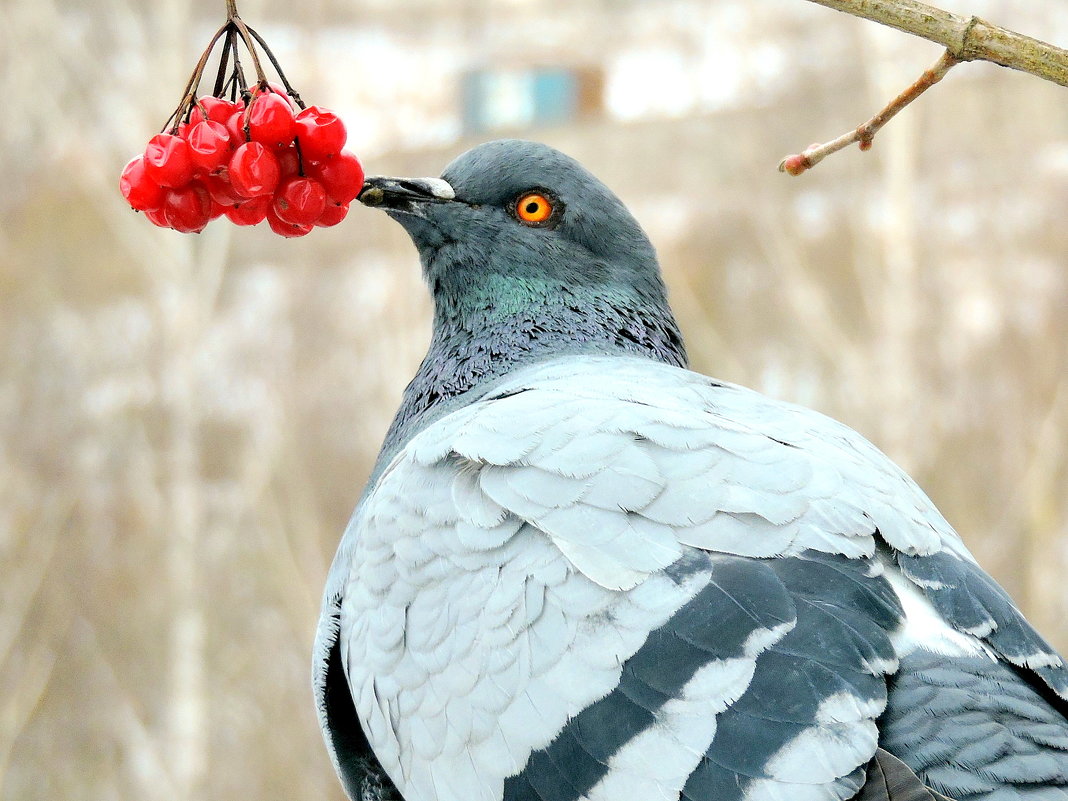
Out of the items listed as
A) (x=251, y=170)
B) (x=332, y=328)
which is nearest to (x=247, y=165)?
(x=251, y=170)

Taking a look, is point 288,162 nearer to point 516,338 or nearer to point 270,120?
point 270,120

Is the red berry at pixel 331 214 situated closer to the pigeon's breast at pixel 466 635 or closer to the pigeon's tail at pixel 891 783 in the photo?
the pigeon's breast at pixel 466 635

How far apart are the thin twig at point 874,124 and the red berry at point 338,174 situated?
45 centimetres

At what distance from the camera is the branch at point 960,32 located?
2.66 ft

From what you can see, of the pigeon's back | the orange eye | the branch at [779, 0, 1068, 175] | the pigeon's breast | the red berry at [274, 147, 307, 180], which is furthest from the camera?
the orange eye

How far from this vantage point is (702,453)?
3.84 feet

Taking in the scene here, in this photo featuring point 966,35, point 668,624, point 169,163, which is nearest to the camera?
point 966,35

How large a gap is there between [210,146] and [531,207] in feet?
1.99

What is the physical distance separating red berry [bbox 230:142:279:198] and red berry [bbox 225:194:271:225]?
37mm

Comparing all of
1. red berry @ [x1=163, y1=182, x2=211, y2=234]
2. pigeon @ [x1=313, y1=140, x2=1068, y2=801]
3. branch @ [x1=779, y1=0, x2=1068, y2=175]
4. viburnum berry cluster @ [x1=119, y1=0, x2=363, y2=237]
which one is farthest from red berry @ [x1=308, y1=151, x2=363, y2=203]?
branch @ [x1=779, y1=0, x2=1068, y2=175]

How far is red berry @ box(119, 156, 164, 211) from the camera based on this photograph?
1136 mm

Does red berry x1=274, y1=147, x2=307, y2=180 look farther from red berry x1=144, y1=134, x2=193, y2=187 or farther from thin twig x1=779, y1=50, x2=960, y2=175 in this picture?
thin twig x1=779, y1=50, x2=960, y2=175

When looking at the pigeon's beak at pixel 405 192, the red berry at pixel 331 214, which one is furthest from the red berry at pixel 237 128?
the pigeon's beak at pixel 405 192

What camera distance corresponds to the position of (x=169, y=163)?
1.12 metres
